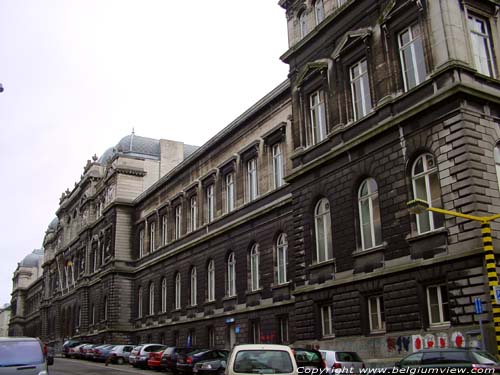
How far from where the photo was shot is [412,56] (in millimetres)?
24688

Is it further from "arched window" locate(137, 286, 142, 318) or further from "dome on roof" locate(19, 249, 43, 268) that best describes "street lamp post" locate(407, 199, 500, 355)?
"dome on roof" locate(19, 249, 43, 268)

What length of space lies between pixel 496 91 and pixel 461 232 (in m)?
6.21

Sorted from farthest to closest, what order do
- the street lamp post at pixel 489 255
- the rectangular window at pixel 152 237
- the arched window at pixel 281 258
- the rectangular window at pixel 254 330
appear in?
the rectangular window at pixel 152 237, the rectangular window at pixel 254 330, the arched window at pixel 281 258, the street lamp post at pixel 489 255

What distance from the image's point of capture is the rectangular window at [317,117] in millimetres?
29888

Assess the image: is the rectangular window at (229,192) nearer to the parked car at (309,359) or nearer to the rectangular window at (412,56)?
the rectangular window at (412,56)

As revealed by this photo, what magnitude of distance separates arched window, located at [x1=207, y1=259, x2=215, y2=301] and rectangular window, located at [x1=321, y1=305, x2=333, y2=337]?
1662cm

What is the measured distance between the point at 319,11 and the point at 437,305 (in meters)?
16.3

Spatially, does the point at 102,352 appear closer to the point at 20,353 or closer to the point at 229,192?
the point at 229,192

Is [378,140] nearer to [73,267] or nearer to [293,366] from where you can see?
[293,366]

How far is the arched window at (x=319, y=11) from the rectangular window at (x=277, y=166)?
843cm

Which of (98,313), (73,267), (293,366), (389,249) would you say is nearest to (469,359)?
(293,366)

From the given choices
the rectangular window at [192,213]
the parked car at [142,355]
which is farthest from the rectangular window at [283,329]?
the rectangular window at [192,213]

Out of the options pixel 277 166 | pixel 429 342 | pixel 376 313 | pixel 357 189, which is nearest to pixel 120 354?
pixel 277 166

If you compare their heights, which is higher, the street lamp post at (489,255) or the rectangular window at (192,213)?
the rectangular window at (192,213)
